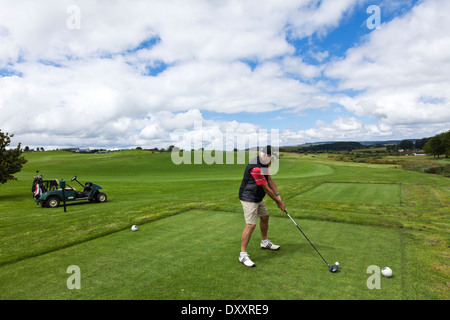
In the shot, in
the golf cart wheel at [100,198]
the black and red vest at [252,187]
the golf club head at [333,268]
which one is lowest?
the golf cart wheel at [100,198]

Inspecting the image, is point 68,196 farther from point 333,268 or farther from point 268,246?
point 333,268

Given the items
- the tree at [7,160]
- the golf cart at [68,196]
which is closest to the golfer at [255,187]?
the golf cart at [68,196]

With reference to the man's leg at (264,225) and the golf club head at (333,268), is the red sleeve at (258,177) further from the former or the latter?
the golf club head at (333,268)

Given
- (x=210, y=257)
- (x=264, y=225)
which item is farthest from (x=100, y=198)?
(x=264, y=225)

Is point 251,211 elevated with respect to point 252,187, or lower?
lower

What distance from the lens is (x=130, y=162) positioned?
216 feet

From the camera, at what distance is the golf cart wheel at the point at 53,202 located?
15.4 metres

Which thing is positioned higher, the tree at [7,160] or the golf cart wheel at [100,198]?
the tree at [7,160]

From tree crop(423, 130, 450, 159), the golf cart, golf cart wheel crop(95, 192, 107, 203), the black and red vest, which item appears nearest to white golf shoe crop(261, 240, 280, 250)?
the black and red vest

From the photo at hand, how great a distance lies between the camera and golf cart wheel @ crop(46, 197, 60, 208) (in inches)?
608

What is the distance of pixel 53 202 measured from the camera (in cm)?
1559
